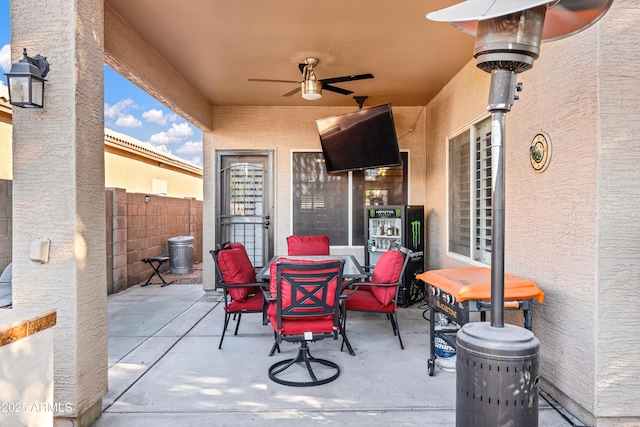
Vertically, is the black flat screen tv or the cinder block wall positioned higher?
the black flat screen tv

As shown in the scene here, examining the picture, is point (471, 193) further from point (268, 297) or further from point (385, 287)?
point (268, 297)

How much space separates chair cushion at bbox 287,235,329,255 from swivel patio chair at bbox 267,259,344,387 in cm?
206

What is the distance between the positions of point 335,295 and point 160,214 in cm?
682

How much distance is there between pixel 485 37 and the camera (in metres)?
1.54

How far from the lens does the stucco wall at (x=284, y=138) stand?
6.29 meters

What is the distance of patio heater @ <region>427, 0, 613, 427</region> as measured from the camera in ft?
4.79

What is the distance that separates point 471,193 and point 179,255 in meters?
6.30

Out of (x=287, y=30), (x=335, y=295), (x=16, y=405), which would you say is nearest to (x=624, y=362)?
(x=335, y=295)

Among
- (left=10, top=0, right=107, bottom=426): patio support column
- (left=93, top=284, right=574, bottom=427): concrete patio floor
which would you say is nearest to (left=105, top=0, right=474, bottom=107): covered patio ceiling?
(left=10, top=0, right=107, bottom=426): patio support column

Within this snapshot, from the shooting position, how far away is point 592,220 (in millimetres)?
2316

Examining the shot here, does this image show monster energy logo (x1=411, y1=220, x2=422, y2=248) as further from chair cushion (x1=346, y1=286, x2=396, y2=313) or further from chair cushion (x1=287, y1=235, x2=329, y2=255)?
chair cushion (x1=346, y1=286, x2=396, y2=313)

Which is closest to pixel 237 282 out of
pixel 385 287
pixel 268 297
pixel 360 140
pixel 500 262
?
pixel 268 297

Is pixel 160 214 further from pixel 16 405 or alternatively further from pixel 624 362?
pixel 624 362

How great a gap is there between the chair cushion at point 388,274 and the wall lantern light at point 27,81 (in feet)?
9.54
